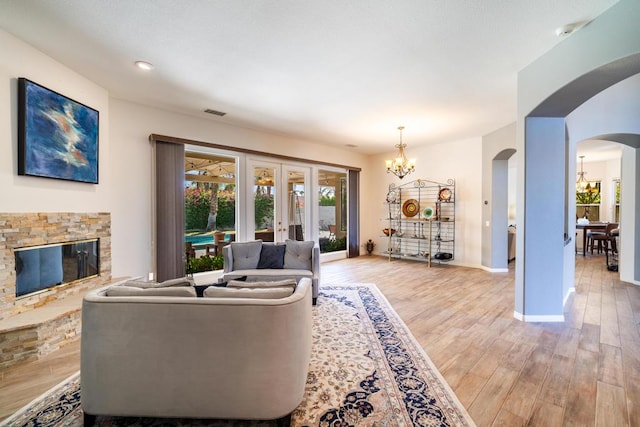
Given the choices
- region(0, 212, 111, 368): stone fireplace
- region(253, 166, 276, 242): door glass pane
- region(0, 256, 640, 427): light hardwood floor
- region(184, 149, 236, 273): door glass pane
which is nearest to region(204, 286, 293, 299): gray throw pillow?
region(0, 256, 640, 427): light hardwood floor

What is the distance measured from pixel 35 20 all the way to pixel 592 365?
18.7 feet

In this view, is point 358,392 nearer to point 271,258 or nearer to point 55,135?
point 271,258

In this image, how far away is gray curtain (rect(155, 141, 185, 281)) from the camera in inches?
174

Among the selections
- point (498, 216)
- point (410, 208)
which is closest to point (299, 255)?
point (410, 208)

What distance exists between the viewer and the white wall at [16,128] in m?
2.65

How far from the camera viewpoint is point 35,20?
2.41 m

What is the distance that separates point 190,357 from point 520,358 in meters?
2.79

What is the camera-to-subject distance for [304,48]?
278 centimetres

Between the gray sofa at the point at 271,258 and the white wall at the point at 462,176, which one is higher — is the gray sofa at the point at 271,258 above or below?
below

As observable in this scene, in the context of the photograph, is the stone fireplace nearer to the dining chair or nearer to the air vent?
the air vent

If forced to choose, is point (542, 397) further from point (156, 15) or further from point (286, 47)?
point (156, 15)

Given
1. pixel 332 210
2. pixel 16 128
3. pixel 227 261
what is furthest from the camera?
pixel 332 210

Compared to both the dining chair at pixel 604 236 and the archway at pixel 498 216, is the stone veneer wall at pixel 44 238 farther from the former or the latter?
the dining chair at pixel 604 236

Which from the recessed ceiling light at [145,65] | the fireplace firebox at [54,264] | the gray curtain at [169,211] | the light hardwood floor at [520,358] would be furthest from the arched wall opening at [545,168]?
the fireplace firebox at [54,264]
